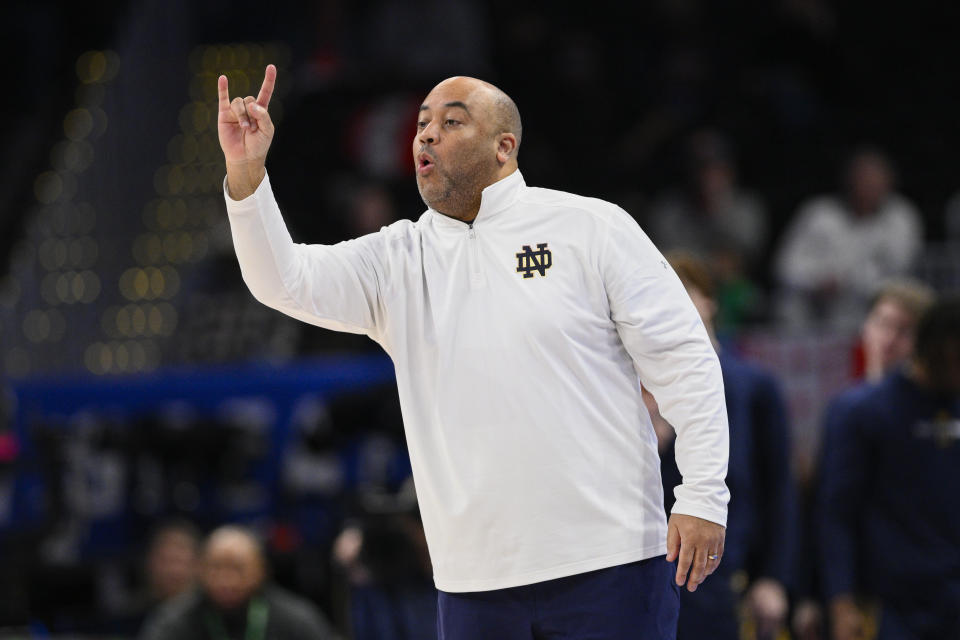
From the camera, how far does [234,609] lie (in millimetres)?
7605

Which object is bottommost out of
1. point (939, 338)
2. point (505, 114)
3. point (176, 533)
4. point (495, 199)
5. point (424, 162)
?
point (176, 533)

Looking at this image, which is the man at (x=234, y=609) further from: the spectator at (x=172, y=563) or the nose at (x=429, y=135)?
the nose at (x=429, y=135)

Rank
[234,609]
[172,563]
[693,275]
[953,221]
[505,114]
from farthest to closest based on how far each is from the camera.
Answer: [953,221], [172,563], [234,609], [693,275], [505,114]

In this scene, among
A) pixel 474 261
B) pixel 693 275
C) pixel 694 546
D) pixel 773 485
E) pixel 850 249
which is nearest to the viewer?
pixel 694 546

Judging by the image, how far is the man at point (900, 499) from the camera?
5.44 m

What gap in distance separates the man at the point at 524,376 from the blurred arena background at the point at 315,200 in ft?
10.8

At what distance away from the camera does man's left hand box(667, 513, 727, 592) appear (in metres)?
3.53

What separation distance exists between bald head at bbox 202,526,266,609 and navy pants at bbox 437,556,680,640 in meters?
4.23

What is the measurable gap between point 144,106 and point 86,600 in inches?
253

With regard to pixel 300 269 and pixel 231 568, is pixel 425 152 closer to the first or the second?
pixel 300 269

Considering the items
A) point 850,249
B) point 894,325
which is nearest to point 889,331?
point 894,325

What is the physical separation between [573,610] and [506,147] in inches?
48.3

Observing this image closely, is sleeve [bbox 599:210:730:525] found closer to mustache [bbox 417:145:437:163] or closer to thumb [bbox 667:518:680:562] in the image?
thumb [bbox 667:518:680:562]

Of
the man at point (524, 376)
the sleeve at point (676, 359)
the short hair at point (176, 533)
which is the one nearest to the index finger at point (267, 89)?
the man at point (524, 376)
